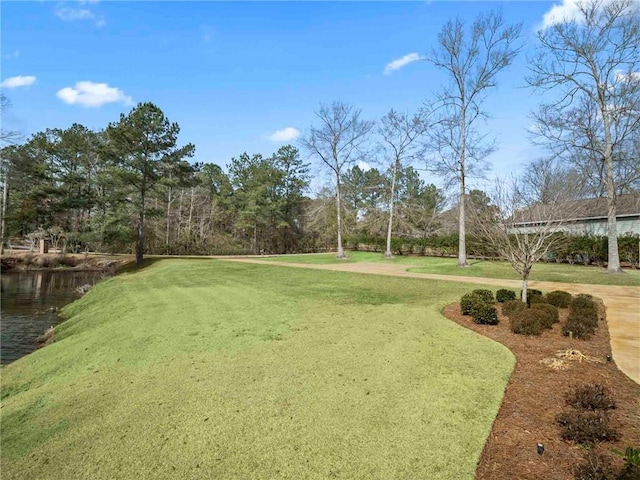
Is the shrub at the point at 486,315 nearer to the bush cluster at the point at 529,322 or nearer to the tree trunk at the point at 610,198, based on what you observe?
the bush cluster at the point at 529,322

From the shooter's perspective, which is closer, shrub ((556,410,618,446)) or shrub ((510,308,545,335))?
shrub ((556,410,618,446))

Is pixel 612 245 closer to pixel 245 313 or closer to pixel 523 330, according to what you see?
pixel 523 330

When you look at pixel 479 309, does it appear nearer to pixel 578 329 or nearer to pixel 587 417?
pixel 578 329

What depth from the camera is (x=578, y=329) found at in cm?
555

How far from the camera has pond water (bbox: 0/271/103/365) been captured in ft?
26.6

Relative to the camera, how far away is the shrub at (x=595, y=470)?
7.30 feet

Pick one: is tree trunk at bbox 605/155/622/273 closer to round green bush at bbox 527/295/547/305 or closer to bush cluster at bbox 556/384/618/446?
round green bush at bbox 527/295/547/305

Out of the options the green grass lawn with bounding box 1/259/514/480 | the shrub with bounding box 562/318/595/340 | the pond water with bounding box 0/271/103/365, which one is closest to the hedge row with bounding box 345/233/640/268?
the shrub with bounding box 562/318/595/340

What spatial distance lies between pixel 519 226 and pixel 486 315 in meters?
3.33

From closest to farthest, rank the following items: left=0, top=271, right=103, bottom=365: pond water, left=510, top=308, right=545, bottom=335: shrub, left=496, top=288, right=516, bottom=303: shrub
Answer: left=510, top=308, right=545, bottom=335: shrub, left=496, top=288, right=516, bottom=303: shrub, left=0, top=271, right=103, bottom=365: pond water

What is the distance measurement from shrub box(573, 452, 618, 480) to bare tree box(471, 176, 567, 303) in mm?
5228

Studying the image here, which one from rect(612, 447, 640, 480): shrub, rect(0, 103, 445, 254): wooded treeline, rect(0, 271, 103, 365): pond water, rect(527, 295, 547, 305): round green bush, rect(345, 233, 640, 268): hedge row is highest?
rect(0, 103, 445, 254): wooded treeline

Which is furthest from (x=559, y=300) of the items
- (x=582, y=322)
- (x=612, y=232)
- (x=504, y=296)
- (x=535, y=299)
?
(x=612, y=232)

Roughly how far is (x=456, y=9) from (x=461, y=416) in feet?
61.6
